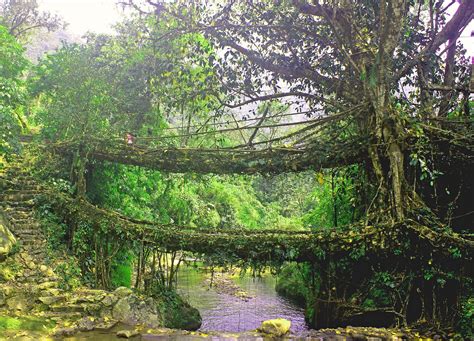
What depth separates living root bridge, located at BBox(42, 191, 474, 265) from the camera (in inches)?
237

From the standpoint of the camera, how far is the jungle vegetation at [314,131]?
6461 millimetres

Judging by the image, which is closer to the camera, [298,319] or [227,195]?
[298,319]

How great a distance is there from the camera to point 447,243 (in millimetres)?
5875

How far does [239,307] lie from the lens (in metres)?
10.7

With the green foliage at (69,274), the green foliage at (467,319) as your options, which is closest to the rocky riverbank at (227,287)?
the green foliage at (69,274)

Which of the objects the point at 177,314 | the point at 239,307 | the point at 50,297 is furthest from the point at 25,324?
the point at 239,307

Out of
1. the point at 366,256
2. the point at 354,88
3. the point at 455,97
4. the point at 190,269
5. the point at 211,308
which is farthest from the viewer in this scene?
the point at 190,269

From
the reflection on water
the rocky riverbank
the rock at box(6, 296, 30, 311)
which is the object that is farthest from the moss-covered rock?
the rocky riverbank

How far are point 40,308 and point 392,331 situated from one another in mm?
5050

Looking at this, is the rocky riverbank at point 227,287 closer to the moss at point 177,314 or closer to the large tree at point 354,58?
the moss at point 177,314

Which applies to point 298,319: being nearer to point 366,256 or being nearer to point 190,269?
point 366,256

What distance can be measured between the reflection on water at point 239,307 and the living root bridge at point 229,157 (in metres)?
2.07

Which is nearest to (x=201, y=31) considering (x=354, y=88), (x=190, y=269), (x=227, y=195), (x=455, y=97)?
(x=354, y=88)

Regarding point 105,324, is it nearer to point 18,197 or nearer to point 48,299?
point 48,299
